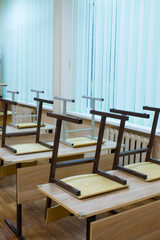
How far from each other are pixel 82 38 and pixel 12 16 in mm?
2507

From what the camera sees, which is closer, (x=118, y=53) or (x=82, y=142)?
(x=82, y=142)

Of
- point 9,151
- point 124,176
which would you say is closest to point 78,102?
point 9,151

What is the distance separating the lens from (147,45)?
11.4 feet

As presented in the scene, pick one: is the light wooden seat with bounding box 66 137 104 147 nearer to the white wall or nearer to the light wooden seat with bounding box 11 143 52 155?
the light wooden seat with bounding box 11 143 52 155

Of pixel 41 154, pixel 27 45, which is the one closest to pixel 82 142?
pixel 41 154

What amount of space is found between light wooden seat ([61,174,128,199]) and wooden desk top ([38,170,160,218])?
0.09ft

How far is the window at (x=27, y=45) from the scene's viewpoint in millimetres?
5230

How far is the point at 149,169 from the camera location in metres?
2.34

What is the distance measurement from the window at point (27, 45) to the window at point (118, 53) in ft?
2.59

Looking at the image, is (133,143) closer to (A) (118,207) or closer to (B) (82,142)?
(B) (82,142)

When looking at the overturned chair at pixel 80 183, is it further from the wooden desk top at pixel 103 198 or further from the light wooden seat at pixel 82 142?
the light wooden seat at pixel 82 142

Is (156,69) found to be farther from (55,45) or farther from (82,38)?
(55,45)

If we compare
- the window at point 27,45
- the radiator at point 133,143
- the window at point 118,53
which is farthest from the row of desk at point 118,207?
the window at point 27,45

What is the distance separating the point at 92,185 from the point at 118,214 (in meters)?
0.30
